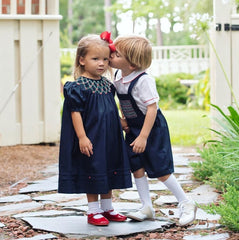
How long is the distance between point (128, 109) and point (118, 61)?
283 mm

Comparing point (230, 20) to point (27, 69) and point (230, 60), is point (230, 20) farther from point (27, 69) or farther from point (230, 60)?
point (27, 69)

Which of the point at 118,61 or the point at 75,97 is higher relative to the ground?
the point at 118,61

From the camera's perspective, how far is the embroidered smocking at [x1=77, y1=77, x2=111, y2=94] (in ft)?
10.7

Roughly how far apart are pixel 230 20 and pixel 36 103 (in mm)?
2385

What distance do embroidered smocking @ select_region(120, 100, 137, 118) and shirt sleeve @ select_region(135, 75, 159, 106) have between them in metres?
0.09

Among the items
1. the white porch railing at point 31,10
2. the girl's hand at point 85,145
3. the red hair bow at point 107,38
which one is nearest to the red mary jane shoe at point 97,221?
the girl's hand at point 85,145

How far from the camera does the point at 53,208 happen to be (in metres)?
3.78

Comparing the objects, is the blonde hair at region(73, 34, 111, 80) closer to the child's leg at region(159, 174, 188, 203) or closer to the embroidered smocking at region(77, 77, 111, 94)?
the embroidered smocking at region(77, 77, 111, 94)

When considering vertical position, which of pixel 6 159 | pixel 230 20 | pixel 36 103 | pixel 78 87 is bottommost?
pixel 6 159

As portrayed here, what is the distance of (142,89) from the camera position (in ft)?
10.8

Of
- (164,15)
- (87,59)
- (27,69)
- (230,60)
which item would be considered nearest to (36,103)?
(27,69)

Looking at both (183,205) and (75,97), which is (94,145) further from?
(183,205)

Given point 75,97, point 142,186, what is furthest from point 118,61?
point 142,186

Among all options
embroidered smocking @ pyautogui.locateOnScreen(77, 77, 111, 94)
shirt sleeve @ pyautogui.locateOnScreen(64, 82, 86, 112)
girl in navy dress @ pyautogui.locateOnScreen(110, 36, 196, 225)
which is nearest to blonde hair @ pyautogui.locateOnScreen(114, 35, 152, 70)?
girl in navy dress @ pyautogui.locateOnScreen(110, 36, 196, 225)
